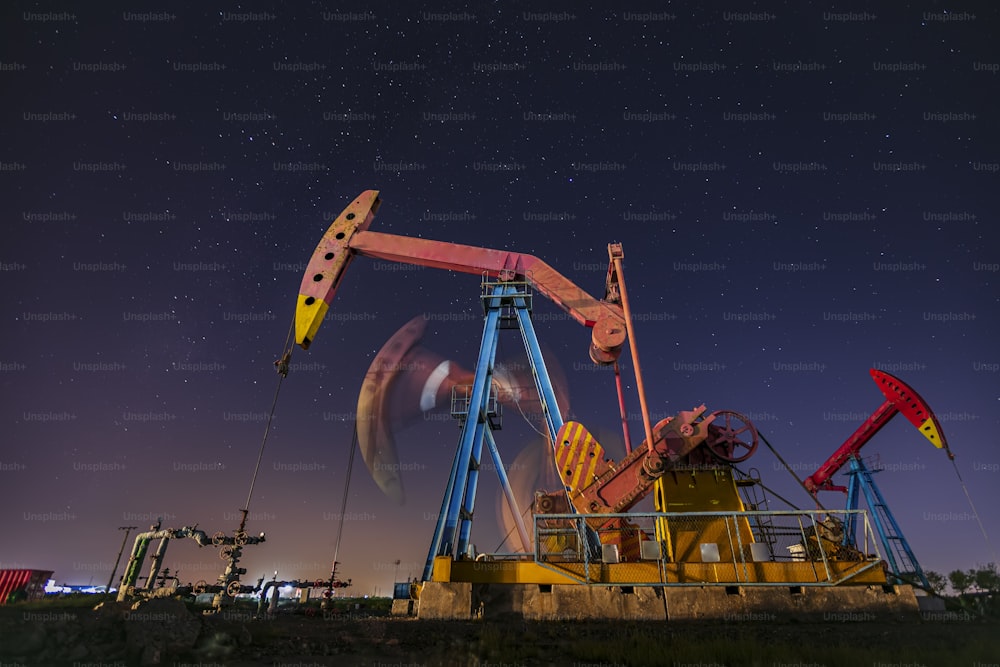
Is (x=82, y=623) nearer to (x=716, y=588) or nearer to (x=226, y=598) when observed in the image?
(x=716, y=588)

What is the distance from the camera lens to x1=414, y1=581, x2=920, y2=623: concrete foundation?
27.9 feet

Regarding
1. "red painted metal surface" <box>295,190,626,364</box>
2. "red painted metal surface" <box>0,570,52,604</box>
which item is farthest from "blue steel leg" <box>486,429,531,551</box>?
"red painted metal surface" <box>0,570,52,604</box>


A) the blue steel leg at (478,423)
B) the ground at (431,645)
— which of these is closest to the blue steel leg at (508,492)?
the blue steel leg at (478,423)

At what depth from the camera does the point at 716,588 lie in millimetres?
8789

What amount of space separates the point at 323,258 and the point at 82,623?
11503 mm

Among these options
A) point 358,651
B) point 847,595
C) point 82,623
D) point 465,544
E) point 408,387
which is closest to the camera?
point 82,623

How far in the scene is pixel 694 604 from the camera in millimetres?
8664

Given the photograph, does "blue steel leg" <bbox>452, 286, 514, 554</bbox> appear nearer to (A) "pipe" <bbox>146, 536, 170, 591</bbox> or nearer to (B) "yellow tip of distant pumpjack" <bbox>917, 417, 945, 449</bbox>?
(A) "pipe" <bbox>146, 536, 170, 591</bbox>

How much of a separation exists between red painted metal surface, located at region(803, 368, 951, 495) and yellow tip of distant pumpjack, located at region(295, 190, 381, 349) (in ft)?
73.2

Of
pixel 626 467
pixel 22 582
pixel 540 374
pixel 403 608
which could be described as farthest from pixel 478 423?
pixel 22 582

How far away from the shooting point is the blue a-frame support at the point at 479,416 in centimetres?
1303

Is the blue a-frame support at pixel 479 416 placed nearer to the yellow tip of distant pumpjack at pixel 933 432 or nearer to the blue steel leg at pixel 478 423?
the blue steel leg at pixel 478 423

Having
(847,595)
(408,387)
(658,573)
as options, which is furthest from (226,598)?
(847,595)

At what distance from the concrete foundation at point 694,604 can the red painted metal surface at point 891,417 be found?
14761mm
